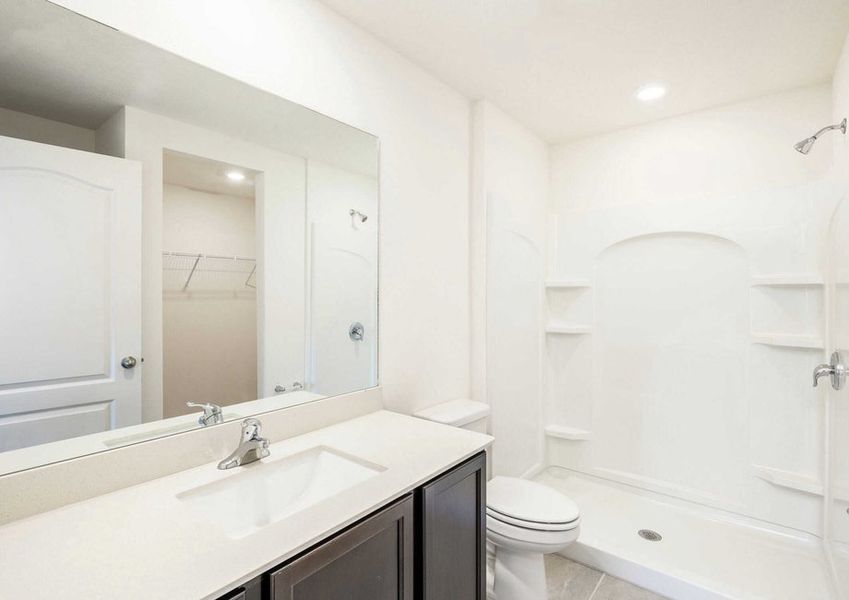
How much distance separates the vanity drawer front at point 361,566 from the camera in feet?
2.79

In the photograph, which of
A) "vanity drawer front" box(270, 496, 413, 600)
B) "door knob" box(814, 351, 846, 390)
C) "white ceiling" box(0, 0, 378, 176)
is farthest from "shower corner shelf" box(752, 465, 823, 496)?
"white ceiling" box(0, 0, 378, 176)

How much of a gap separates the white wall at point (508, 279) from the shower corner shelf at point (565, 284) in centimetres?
10

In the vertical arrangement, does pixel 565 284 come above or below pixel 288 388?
above

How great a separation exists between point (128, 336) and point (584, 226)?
9.00ft

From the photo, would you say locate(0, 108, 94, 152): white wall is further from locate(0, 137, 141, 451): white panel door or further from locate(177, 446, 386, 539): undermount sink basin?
locate(177, 446, 386, 539): undermount sink basin

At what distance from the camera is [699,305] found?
258 cm

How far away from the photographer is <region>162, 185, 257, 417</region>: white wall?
1.27 m

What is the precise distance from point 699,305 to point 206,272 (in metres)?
2.70

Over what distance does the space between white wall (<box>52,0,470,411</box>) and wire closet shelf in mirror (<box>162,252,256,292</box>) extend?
0.60 meters

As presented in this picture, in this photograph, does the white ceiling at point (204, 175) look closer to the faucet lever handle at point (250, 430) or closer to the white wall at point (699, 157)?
the faucet lever handle at point (250, 430)

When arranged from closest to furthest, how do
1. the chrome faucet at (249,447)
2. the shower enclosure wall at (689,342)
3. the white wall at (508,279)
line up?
the chrome faucet at (249,447), the shower enclosure wall at (689,342), the white wall at (508,279)

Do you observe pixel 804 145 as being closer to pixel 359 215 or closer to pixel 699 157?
pixel 699 157

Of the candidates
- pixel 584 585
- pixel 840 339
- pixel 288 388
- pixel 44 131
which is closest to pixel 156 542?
pixel 288 388

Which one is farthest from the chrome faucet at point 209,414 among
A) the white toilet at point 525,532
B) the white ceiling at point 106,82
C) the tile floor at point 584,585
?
the tile floor at point 584,585
